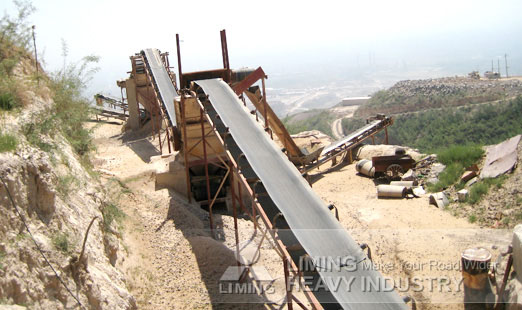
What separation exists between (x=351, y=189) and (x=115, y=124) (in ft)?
55.7

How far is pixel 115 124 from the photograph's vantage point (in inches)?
1138

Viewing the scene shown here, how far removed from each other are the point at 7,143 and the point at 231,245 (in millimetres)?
6034

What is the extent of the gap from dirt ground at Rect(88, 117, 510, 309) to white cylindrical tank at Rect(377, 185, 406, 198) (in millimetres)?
269

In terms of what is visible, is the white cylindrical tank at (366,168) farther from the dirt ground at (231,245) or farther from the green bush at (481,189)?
the green bush at (481,189)

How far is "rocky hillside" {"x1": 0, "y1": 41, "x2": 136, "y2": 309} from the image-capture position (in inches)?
245

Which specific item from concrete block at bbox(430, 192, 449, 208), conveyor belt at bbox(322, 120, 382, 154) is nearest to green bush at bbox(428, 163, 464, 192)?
concrete block at bbox(430, 192, 449, 208)

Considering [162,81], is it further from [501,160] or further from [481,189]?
[501,160]

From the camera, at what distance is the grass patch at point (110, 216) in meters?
9.44

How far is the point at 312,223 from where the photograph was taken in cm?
800

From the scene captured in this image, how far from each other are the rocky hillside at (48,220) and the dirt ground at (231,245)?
1058 millimetres

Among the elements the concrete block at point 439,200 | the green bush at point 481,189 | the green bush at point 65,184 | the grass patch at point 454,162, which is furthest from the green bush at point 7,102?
the grass patch at point 454,162

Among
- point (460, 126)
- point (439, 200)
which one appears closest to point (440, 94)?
point (460, 126)

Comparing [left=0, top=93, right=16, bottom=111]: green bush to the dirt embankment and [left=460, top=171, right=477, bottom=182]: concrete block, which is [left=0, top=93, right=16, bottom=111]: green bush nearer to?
the dirt embankment

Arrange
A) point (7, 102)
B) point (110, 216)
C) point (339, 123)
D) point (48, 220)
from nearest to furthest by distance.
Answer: point (48, 220), point (7, 102), point (110, 216), point (339, 123)
